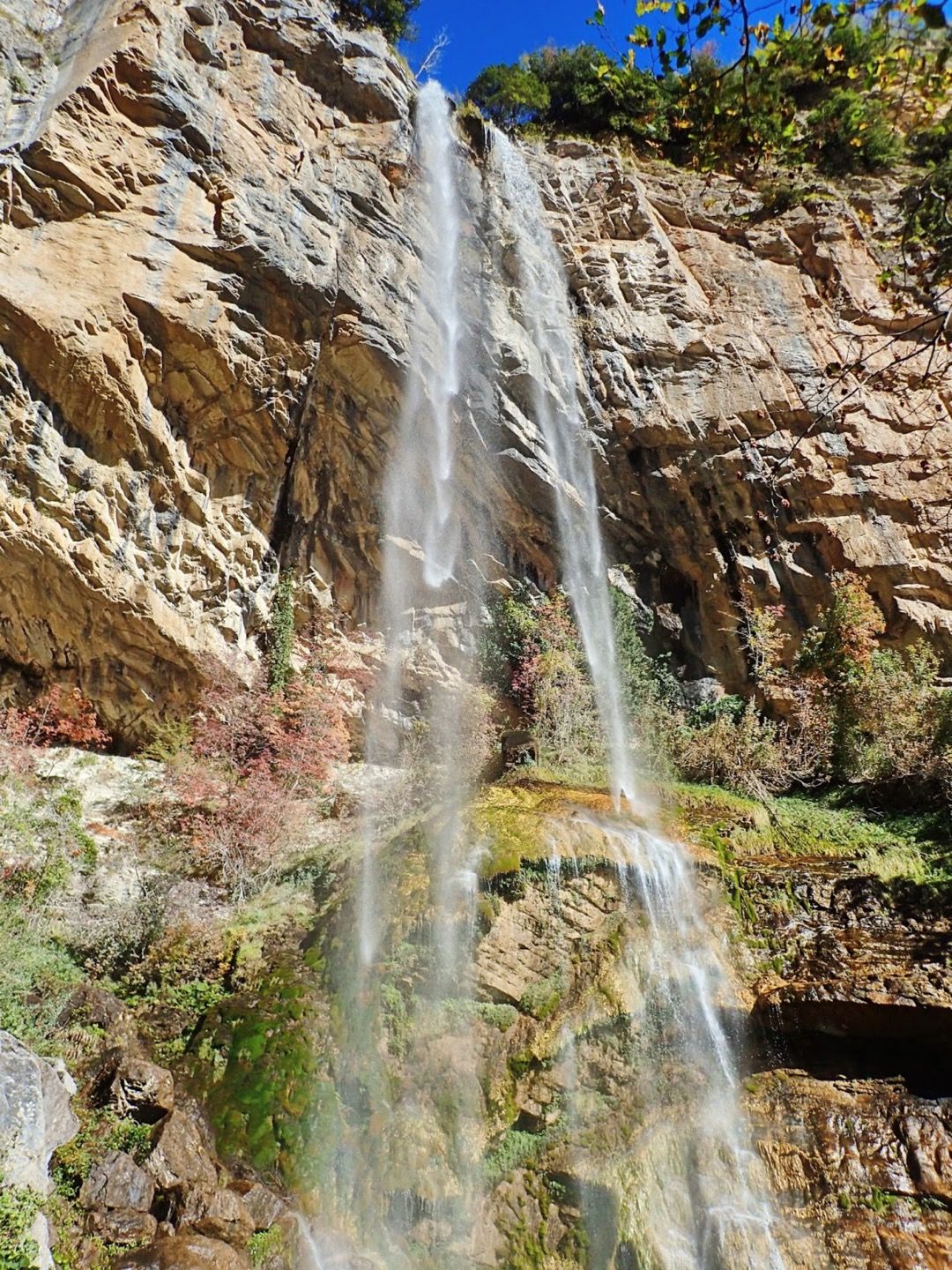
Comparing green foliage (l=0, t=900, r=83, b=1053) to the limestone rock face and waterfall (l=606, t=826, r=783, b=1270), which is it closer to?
waterfall (l=606, t=826, r=783, b=1270)

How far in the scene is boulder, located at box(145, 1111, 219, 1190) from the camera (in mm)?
4395

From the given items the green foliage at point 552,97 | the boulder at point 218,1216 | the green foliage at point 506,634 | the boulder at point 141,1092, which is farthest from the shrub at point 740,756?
the green foliage at point 552,97

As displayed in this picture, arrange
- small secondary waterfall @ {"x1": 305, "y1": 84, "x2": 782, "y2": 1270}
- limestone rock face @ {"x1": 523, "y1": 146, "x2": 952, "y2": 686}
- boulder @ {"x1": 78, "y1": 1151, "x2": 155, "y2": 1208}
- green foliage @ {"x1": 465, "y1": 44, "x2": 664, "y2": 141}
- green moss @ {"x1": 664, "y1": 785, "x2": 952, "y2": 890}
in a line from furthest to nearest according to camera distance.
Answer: green foliage @ {"x1": 465, "y1": 44, "x2": 664, "y2": 141} → limestone rock face @ {"x1": 523, "y1": 146, "x2": 952, "y2": 686} → green moss @ {"x1": 664, "y1": 785, "x2": 952, "y2": 890} → small secondary waterfall @ {"x1": 305, "y1": 84, "x2": 782, "y2": 1270} → boulder @ {"x1": 78, "y1": 1151, "x2": 155, "y2": 1208}

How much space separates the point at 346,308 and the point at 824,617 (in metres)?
9.12

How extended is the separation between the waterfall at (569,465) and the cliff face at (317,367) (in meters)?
0.35

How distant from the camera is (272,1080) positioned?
536cm

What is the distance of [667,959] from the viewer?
616 centimetres

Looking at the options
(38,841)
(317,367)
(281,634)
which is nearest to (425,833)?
(38,841)

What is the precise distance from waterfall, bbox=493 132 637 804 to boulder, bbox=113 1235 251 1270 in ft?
29.5

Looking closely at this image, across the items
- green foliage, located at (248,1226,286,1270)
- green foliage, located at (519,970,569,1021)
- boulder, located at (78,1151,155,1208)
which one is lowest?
green foliage, located at (248,1226,286,1270)

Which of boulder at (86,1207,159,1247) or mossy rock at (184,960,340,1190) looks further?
mossy rock at (184,960,340,1190)

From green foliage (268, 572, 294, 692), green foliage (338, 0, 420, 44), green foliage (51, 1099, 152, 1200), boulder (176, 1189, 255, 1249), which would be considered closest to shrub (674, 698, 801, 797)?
green foliage (268, 572, 294, 692)

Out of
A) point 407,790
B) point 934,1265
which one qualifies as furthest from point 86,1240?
point 407,790

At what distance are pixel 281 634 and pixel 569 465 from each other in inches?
233
